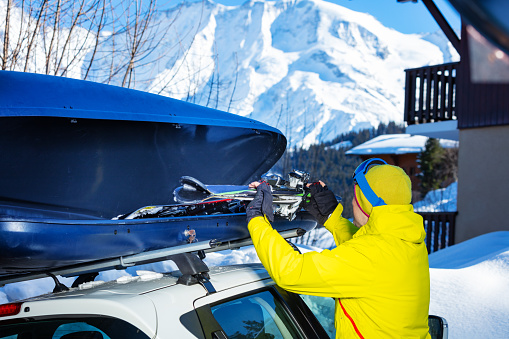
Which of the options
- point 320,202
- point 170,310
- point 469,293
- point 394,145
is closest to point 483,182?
point 469,293

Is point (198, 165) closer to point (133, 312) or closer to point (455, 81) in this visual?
point (133, 312)

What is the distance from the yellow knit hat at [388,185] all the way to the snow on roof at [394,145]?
2853 cm

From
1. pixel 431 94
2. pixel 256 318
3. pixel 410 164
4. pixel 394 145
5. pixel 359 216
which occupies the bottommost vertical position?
pixel 410 164

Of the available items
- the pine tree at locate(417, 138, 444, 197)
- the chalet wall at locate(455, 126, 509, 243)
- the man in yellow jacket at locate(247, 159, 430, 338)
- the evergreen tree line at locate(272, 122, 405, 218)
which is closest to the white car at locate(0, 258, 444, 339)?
the man in yellow jacket at locate(247, 159, 430, 338)

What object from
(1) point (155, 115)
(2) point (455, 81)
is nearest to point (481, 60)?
(1) point (155, 115)

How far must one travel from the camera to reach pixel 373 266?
1913 millimetres

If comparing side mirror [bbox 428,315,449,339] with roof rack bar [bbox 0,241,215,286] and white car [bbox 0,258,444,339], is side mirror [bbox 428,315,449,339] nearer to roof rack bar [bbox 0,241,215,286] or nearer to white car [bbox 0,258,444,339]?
white car [bbox 0,258,444,339]

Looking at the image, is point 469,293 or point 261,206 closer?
point 261,206

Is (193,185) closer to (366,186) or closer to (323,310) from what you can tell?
(323,310)

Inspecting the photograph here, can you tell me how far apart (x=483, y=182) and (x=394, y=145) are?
23.0m

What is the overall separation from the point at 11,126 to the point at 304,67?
188502mm

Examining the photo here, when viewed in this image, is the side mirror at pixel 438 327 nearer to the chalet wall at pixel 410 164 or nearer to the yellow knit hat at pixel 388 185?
the yellow knit hat at pixel 388 185

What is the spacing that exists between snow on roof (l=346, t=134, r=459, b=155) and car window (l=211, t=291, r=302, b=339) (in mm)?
28633

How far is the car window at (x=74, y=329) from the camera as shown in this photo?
169 centimetres
